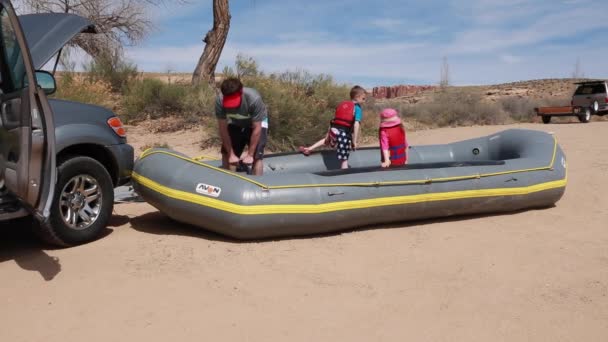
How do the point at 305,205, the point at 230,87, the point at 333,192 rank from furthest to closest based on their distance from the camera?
1. the point at 230,87
2. the point at 333,192
3. the point at 305,205

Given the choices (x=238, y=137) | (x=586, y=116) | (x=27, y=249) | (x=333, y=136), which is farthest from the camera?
(x=586, y=116)

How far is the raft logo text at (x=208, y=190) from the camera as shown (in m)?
5.81

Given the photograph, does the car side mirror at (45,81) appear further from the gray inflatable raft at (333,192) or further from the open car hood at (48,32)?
the gray inflatable raft at (333,192)

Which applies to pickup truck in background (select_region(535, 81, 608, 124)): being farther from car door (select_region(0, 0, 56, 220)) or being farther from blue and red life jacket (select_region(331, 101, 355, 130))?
car door (select_region(0, 0, 56, 220))

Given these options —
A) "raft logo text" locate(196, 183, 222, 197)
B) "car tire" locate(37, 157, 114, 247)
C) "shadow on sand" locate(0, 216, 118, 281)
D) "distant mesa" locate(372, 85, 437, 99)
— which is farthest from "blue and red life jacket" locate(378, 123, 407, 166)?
"distant mesa" locate(372, 85, 437, 99)

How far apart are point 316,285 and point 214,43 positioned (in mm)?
14280

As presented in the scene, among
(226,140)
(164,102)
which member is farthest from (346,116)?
(164,102)

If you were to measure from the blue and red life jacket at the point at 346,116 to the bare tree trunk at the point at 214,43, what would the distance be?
33.0ft

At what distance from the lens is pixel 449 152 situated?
934 centimetres

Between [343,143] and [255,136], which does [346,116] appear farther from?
[255,136]

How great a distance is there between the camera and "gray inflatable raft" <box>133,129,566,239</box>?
19.1 ft

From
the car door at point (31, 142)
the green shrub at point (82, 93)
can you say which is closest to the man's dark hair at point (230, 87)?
the car door at point (31, 142)

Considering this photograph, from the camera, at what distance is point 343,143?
8.30 meters

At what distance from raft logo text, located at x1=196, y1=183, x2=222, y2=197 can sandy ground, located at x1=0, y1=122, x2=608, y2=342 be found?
49 centimetres
